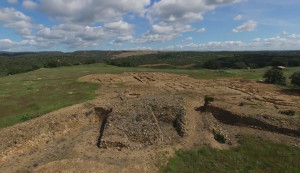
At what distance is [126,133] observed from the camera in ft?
54.1

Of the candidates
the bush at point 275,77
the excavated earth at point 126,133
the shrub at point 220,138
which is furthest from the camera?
the bush at point 275,77

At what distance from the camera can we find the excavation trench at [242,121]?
17.4m

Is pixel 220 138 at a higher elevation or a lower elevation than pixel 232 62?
lower

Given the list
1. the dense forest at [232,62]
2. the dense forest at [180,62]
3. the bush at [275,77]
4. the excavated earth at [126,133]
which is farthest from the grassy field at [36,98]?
the dense forest at [232,62]

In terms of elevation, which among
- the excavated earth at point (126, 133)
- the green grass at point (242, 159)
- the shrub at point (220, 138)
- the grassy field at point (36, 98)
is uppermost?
the grassy field at point (36, 98)

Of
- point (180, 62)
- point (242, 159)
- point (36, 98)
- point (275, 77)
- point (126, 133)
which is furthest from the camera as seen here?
point (180, 62)

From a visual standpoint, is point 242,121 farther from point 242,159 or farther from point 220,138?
point 242,159

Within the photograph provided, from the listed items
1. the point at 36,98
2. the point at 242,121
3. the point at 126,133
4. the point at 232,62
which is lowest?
the point at 232,62

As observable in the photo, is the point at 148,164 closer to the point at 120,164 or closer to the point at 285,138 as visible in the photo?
the point at 120,164

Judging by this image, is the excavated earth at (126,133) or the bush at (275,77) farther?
the bush at (275,77)

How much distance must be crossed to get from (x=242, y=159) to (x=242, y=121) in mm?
4899

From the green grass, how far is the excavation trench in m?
1.76

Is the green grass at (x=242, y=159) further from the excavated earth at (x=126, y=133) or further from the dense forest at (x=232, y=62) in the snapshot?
the dense forest at (x=232, y=62)

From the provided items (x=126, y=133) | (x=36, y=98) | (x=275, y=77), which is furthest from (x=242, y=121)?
(x=275, y=77)
